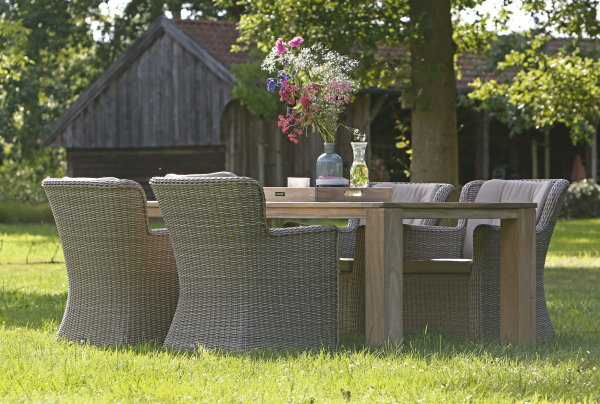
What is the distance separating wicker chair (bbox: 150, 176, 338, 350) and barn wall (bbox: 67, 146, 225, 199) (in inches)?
735

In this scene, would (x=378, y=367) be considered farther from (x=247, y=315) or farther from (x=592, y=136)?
(x=592, y=136)

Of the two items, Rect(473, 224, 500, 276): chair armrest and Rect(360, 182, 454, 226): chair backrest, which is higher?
Rect(360, 182, 454, 226): chair backrest

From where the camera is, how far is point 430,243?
24.7 feet

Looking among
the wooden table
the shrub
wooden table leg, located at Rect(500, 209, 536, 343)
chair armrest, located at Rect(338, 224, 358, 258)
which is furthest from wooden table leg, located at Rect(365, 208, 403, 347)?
the shrub

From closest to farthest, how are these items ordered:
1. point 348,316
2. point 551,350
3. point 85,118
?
point 551,350 → point 348,316 → point 85,118

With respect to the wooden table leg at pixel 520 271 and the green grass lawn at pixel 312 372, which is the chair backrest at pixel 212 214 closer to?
the green grass lawn at pixel 312 372

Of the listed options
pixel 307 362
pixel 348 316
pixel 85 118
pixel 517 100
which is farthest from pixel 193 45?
pixel 307 362

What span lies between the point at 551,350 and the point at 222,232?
6.37 ft

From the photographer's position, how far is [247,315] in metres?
6.19

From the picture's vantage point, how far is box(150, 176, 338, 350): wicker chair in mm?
6137

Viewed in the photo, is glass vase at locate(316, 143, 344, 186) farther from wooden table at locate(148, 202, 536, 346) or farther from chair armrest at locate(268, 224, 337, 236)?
chair armrest at locate(268, 224, 337, 236)

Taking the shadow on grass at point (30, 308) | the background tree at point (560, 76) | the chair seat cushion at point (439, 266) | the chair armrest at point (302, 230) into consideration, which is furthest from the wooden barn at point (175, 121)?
the chair armrest at point (302, 230)

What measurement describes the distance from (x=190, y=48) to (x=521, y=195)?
17.7 meters

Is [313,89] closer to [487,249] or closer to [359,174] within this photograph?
[359,174]
